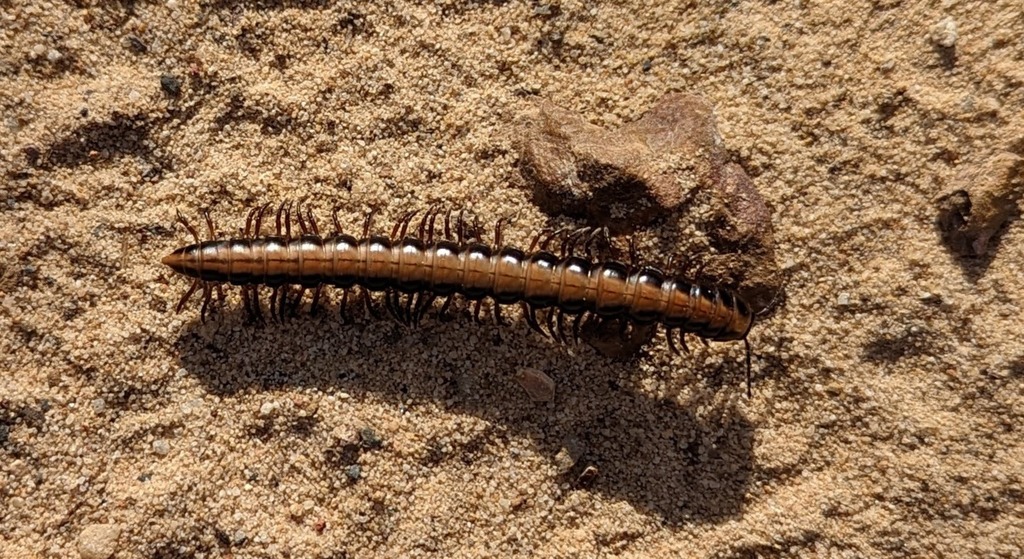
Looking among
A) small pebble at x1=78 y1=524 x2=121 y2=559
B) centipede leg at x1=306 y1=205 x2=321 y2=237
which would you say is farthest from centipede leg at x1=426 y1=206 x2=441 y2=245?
small pebble at x1=78 y1=524 x2=121 y2=559

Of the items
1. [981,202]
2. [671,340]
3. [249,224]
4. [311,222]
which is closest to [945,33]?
[981,202]

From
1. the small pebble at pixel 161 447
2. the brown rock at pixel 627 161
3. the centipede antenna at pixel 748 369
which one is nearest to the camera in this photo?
the brown rock at pixel 627 161

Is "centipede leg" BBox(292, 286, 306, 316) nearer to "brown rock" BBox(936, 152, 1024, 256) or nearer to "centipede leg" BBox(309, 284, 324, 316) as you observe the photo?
"centipede leg" BBox(309, 284, 324, 316)

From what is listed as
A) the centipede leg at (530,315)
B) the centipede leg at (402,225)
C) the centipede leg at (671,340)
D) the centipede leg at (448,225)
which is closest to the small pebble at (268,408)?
the centipede leg at (402,225)

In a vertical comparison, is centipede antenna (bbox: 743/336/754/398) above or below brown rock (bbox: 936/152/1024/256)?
below

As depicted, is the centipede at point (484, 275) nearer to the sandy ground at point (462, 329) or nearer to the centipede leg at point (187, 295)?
the centipede leg at point (187, 295)

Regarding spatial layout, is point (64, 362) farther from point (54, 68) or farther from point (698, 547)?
point (698, 547)
